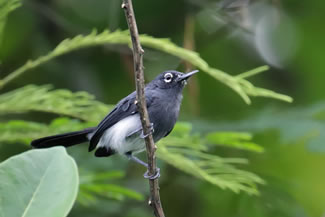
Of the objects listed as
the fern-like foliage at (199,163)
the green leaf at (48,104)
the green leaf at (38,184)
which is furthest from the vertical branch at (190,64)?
the green leaf at (38,184)

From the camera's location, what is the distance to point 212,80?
5328 millimetres

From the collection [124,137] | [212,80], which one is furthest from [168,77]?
[212,80]

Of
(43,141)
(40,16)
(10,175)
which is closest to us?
(10,175)

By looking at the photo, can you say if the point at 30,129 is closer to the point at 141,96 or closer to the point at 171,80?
the point at 141,96

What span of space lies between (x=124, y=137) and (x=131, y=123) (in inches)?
4.3

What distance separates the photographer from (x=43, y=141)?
3.36 m

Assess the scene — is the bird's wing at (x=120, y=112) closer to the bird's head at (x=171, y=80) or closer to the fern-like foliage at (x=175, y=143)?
the bird's head at (x=171, y=80)

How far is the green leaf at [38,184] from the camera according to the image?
2.25 meters

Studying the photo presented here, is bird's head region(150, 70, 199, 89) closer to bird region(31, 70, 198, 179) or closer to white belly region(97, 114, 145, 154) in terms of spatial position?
bird region(31, 70, 198, 179)

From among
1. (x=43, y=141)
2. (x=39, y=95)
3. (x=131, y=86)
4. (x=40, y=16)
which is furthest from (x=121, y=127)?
(x=40, y=16)

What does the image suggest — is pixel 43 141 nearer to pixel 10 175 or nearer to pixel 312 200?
pixel 10 175

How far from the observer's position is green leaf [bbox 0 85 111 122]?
278cm

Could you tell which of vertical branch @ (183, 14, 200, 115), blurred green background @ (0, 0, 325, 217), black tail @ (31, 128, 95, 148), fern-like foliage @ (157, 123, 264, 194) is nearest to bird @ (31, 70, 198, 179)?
black tail @ (31, 128, 95, 148)

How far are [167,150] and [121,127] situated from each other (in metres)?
0.66
